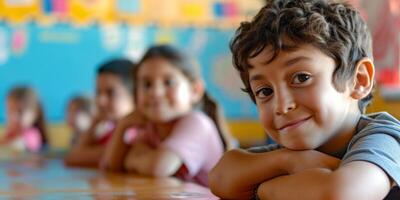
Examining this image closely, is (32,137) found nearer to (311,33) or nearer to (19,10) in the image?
(19,10)

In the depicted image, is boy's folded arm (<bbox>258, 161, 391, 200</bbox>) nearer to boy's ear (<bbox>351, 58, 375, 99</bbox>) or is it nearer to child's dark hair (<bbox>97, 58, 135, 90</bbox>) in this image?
boy's ear (<bbox>351, 58, 375, 99</bbox>)

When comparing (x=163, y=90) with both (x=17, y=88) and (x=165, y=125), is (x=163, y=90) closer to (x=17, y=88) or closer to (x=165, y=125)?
(x=165, y=125)

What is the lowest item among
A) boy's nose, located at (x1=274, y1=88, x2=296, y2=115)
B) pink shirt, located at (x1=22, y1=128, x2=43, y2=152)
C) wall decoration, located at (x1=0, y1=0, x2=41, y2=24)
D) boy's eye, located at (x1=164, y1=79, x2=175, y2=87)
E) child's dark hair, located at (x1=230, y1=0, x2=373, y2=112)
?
pink shirt, located at (x1=22, y1=128, x2=43, y2=152)

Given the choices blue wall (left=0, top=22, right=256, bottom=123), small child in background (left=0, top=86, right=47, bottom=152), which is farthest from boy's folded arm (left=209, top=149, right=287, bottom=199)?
blue wall (left=0, top=22, right=256, bottom=123)

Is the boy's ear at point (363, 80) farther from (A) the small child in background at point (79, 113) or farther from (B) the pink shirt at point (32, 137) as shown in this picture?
(A) the small child in background at point (79, 113)

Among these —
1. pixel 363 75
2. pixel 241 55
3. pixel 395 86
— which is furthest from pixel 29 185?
pixel 395 86

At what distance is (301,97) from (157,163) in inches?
27.1

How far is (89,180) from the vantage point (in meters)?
1.28

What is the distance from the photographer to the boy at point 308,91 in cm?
78

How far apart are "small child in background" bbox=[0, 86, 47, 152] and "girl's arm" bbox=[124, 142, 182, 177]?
5.24 feet

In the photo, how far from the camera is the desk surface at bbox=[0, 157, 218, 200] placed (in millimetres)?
943

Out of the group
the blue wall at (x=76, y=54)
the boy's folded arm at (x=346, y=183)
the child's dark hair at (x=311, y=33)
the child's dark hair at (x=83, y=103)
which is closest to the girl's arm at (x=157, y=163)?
the child's dark hair at (x=311, y=33)

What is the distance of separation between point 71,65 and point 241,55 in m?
3.09

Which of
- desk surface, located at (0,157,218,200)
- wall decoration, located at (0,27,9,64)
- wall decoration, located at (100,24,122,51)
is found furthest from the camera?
wall decoration, located at (100,24,122,51)
